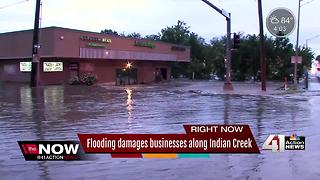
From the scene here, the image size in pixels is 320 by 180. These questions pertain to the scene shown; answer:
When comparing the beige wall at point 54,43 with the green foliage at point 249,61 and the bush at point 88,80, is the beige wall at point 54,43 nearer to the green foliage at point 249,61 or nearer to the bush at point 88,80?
the bush at point 88,80

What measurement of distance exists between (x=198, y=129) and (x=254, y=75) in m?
64.2

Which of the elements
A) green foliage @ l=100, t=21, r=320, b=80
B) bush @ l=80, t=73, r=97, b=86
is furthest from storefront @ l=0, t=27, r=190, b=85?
green foliage @ l=100, t=21, r=320, b=80

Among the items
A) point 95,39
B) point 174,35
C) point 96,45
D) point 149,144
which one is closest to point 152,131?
point 149,144

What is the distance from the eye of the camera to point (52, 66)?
47.7m

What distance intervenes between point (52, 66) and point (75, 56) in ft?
7.99

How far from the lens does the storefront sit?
150 ft

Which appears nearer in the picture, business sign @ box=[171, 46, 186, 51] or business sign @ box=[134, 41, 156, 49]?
business sign @ box=[134, 41, 156, 49]

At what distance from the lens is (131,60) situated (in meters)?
58.0

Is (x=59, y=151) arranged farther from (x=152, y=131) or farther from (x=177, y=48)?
(x=177, y=48)

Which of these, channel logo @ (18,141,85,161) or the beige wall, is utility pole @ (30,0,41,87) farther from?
channel logo @ (18,141,85,161)

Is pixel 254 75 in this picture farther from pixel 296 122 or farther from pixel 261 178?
pixel 261 178

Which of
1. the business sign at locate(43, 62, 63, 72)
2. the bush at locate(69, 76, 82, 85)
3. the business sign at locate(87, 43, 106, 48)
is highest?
the business sign at locate(87, 43, 106, 48)

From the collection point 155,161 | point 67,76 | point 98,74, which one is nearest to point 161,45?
point 98,74

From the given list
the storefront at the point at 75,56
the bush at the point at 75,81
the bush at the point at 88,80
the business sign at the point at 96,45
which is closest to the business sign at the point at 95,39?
the storefront at the point at 75,56
